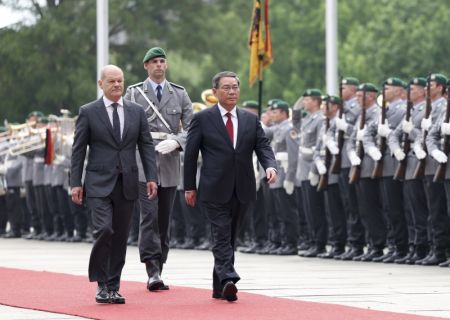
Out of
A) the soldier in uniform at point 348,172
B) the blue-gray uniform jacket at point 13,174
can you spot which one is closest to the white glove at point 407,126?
the soldier in uniform at point 348,172

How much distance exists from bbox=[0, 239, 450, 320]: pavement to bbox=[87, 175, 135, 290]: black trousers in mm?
917

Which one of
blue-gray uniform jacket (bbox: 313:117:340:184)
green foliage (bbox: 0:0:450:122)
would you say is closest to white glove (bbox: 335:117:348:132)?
blue-gray uniform jacket (bbox: 313:117:340:184)

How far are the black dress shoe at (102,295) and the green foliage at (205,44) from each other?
2147 centimetres

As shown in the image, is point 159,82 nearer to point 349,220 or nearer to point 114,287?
point 114,287

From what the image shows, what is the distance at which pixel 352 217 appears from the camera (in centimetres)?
1958

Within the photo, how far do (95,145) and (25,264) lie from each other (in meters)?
6.12

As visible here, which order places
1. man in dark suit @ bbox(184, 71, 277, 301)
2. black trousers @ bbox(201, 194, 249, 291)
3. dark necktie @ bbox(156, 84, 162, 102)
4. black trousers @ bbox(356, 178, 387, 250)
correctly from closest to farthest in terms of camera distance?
1. black trousers @ bbox(201, 194, 249, 291)
2. man in dark suit @ bbox(184, 71, 277, 301)
3. dark necktie @ bbox(156, 84, 162, 102)
4. black trousers @ bbox(356, 178, 387, 250)

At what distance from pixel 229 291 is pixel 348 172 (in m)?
6.63

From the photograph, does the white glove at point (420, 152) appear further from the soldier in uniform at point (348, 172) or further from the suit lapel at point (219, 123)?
the suit lapel at point (219, 123)

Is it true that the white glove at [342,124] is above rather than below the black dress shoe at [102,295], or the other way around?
above

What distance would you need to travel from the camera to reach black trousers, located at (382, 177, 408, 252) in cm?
1864

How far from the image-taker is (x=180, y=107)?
1488cm

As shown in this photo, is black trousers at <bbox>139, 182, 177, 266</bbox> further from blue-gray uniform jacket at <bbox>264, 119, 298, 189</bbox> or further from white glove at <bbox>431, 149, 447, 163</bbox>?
blue-gray uniform jacket at <bbox>264, 119, 298, 189</bbox>

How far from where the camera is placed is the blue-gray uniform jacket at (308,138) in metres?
20.2
